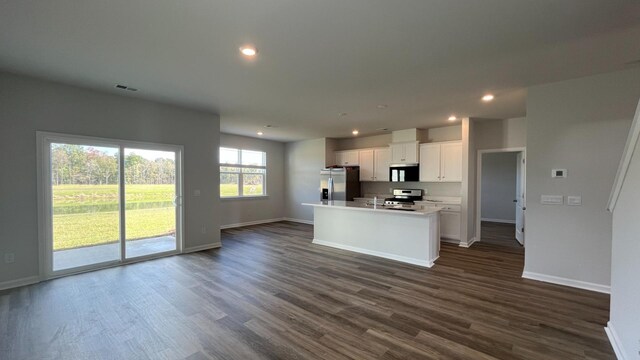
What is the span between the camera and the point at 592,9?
2.04m

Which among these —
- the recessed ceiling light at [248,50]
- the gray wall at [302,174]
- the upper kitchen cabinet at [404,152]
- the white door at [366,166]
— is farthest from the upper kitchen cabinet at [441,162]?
the recessed ceiling light at [248,50]

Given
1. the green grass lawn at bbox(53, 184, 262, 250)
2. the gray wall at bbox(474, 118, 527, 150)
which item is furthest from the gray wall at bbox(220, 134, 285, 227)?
the gray wall at bbox(474, 118, 527, 150)

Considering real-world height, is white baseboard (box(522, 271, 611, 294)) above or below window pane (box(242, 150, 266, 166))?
below

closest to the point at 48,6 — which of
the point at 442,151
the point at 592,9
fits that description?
the point at 592,9

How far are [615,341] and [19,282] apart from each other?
21.2 ft

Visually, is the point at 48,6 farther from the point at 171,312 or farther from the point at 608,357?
the point at 608,357

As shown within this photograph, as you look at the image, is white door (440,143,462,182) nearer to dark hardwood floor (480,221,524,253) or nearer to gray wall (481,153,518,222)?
dark hardwood floor (480,221,524,253)

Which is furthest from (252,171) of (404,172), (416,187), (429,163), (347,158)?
(429,163)

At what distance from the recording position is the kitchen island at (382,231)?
14.4ft

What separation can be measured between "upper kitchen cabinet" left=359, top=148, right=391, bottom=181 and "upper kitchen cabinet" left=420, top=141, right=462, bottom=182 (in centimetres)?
99

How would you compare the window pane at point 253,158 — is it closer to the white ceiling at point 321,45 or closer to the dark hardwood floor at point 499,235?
the white ceiling at point 321,45

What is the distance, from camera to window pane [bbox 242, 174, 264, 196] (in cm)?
802

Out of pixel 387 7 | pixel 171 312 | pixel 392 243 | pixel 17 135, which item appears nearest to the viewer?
pixel 387 7

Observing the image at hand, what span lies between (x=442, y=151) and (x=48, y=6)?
6458mm
